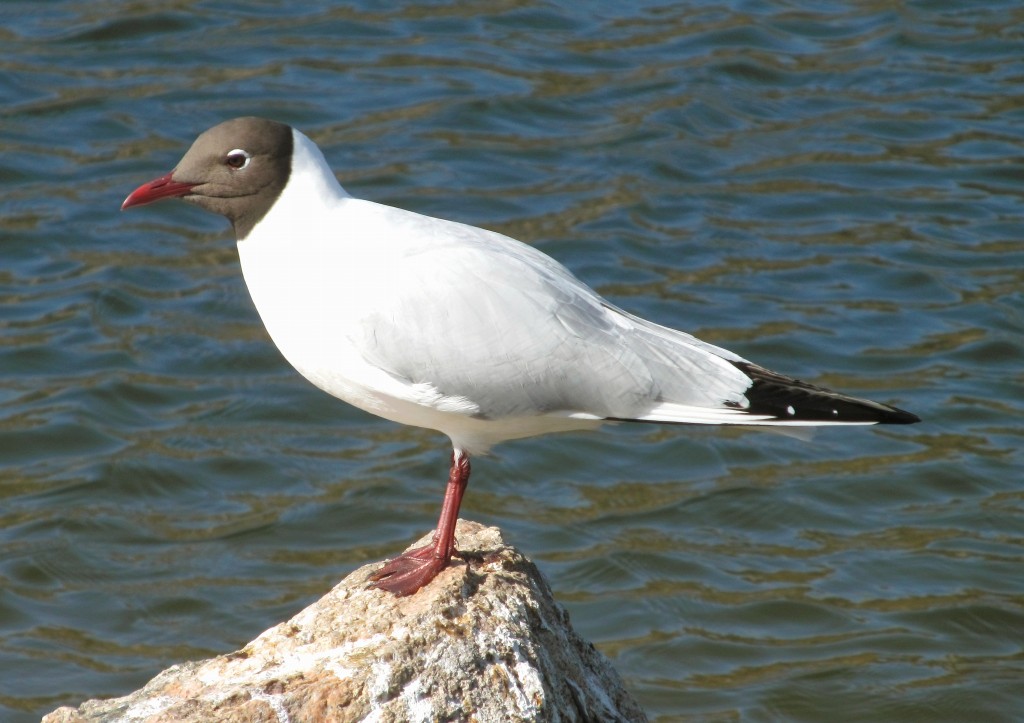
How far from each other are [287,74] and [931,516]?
6.42 metres

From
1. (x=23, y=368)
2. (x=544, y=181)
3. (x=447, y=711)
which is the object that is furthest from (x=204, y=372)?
(x=447, y=711)

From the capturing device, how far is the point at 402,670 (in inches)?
163

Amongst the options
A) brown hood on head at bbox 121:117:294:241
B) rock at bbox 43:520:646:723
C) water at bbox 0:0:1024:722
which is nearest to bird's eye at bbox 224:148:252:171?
brown hood on head at bbox 121:117:294:241

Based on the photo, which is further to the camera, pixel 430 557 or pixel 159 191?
pixel 159 191

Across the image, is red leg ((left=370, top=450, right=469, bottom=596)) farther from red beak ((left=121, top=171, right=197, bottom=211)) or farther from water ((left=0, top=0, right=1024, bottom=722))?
water ((left=0, top=0, right=1024, bottom=722))

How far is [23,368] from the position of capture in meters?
8.95

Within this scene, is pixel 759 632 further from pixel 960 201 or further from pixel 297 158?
pixel 960 201

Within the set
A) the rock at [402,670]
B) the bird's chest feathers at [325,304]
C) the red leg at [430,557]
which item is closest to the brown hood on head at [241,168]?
the bird's chest feathers at [325,304]

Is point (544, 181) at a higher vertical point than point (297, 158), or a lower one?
lower

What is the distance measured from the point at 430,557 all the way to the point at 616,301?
15.3 feet

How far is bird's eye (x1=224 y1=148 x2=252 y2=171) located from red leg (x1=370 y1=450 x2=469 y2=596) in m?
1.19

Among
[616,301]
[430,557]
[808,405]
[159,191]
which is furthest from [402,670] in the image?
[616,301]

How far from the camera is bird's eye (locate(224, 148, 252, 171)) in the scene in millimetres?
4953

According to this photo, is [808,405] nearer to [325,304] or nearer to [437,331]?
[437,331]
